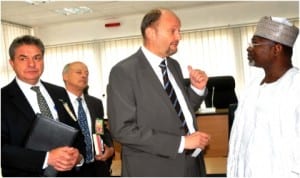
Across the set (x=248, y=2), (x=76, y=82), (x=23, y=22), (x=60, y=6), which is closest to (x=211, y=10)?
(x=248, y=2)

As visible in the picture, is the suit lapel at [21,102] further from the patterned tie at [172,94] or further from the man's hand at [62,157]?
the patterned tie at [172,94]

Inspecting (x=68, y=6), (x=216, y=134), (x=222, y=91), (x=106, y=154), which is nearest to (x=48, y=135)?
(x=106, y=154)

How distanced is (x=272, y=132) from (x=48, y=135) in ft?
3.51

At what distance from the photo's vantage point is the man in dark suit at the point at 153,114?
1.78 metres

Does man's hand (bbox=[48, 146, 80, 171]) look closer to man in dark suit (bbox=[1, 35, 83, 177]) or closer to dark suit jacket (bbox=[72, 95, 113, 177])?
man in dark suit (bbox=[1, 35, 83, 177])

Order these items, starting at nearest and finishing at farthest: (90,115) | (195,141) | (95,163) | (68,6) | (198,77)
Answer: (195,141), (198,77), (95,163), (90,115), (68,6)

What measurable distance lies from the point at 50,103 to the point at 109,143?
1.15 m

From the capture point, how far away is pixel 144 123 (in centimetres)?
181

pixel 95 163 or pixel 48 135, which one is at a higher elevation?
pixel 48 135

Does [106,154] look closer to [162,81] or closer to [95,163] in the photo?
[95,163]

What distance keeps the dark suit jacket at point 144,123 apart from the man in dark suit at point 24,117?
0.27 m

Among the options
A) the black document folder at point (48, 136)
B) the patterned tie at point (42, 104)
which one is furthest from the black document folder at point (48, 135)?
the patterned tie at point (42, 104)

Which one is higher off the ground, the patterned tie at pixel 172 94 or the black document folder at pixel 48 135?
the patterned tie at pixel 172 94

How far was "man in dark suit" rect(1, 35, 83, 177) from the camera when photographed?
169 cm
